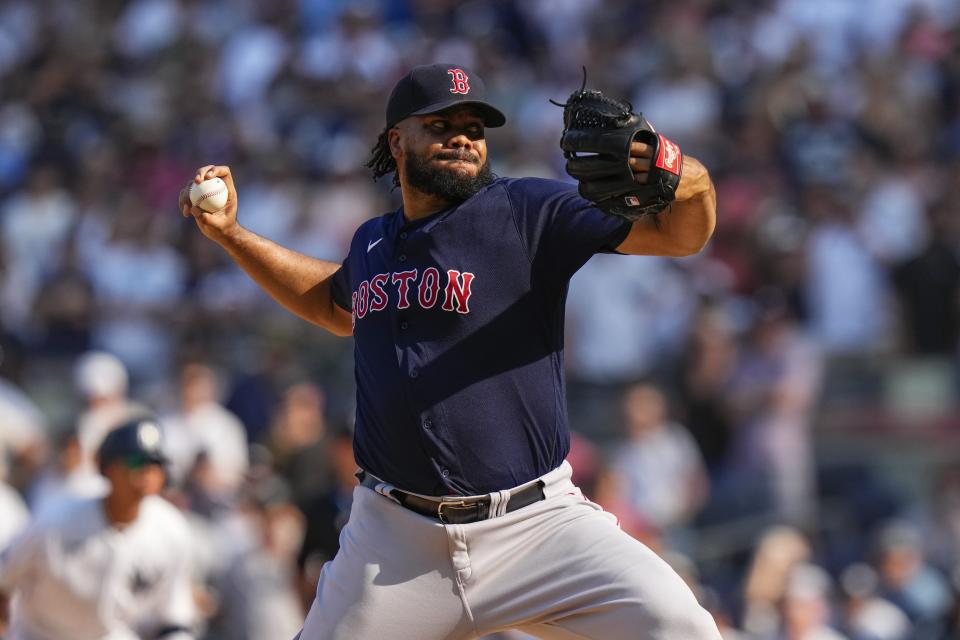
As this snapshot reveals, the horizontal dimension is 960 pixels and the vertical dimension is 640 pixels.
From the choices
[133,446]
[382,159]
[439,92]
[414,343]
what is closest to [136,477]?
[133,446]

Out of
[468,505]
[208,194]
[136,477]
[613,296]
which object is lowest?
[613,296]

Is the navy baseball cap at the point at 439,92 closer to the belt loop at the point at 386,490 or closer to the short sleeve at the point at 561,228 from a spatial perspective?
the short sleeve at the point at 561,228

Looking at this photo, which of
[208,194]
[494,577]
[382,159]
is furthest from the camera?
[382,159]

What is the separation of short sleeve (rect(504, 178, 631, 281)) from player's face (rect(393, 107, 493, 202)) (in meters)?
0.17

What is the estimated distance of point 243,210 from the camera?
541 inches

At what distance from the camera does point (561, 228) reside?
4590 millimetres

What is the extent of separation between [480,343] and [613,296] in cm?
711

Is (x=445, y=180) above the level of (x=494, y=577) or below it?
above

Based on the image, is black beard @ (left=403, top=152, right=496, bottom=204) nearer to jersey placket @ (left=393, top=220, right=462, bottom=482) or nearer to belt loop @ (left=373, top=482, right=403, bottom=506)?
jersey placket @ (left=393, top=220, right=462, bottom=482)

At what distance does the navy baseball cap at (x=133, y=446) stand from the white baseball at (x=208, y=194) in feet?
4.22

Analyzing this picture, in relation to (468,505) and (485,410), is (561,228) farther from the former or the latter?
(468,505)

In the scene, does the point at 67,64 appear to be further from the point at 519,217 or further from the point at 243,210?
the point at 519,217

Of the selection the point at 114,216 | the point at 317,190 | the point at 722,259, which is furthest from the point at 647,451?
the point at 114,216

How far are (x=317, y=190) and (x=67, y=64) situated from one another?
439cm
